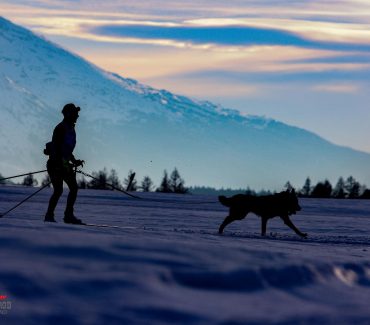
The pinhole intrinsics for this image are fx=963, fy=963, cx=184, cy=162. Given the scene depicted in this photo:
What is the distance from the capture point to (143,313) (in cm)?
632

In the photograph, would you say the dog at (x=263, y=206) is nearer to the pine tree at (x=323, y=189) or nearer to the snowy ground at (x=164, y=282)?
the snowy ground at (x=164, y=282)

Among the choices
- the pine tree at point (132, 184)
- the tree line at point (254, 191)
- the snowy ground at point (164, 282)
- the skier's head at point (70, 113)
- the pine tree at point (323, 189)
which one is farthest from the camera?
the pine tree at point (323, 189)

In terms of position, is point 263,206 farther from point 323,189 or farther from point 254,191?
point 323,189

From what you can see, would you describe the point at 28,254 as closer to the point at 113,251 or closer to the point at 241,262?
the point at 113,251

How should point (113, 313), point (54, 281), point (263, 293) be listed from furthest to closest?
point (263, 293) < point (54, 281) < point (113, 313)

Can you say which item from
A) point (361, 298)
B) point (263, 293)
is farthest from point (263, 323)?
point (361, 298)

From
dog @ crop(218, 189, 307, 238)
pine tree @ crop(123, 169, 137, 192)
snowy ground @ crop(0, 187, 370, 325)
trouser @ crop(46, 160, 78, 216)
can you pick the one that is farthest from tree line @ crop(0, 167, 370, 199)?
snowy ground @ crop(0, 187, 370, 325)

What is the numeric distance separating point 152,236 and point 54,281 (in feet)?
9.48

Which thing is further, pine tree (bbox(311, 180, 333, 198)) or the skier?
pine tree (bbox(311, 180, 333, 198))

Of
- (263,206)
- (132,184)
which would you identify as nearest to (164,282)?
(263,206)

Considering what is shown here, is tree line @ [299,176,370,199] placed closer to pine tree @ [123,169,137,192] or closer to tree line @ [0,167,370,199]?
tree line @ [0,167,370,199]

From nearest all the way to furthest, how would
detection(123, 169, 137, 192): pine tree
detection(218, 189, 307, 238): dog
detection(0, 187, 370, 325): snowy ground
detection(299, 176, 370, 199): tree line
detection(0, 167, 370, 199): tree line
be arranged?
detection(0, 187, 370, 325): snowy ground, detection(218, 189, 307, 238): dog, detection(123, 169, 137, 192): pine tree, detection(299, 176, 370, 199): tree line, detection(0, 167, 370, 199): tree line

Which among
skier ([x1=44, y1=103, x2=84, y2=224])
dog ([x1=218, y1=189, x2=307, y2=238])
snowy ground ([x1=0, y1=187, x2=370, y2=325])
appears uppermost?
skier ([x1=44, y1=103, x2=84, y2=224])

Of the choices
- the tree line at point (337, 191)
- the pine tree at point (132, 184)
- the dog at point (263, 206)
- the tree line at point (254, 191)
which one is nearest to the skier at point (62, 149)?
the pine tree at point (132, 184)
